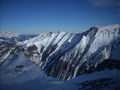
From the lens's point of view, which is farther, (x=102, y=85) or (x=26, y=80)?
(x=26, y=80)

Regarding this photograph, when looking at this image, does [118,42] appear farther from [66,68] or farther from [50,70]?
[50,70]

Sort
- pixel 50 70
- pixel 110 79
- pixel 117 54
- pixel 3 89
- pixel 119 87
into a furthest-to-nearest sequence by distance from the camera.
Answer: pixel 50 70
pixel 117 54
pixel 3 89
pixel 110 79
pixel 119 87

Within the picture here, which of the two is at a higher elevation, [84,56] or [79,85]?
[84,56]

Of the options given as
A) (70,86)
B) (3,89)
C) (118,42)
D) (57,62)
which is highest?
(118,42)

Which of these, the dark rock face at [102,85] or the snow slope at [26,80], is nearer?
the dark rock face at [102,85]

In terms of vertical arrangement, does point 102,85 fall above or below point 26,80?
above

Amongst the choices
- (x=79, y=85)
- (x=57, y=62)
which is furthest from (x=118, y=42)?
(x=79, y=85)

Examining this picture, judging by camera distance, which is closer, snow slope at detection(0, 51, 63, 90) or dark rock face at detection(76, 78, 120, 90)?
dark rock face at detection(76, 78, 120, 90)

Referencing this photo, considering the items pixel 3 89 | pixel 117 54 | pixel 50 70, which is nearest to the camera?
pixel 3 89

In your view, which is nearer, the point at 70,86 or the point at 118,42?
the point at 70,86
